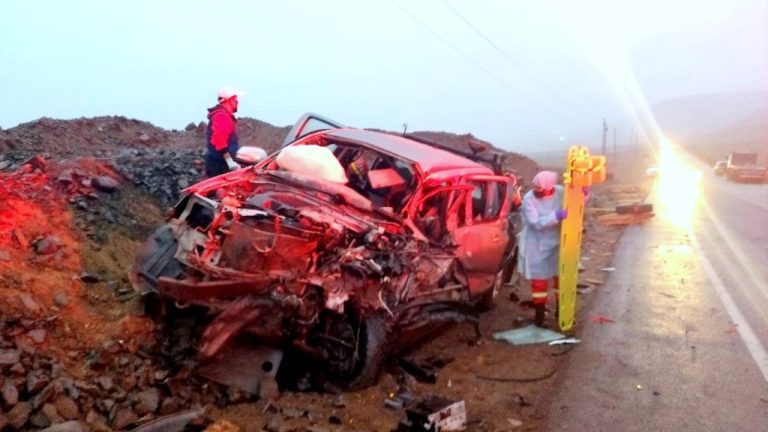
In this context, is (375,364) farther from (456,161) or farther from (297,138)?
(297,138)

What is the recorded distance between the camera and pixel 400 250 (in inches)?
218

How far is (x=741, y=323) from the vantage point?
23.9ft

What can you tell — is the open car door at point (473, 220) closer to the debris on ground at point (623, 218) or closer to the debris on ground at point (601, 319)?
the debris on ground at point (601, 319)

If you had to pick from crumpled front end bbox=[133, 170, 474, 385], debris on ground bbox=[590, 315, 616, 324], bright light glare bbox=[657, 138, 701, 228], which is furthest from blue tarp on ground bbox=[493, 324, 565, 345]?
bright light glare bbox=[657, 138, 701, 228]

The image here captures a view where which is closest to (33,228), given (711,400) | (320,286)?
(320,286)

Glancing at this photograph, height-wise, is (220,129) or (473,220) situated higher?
(220,129)

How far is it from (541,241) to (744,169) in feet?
99.8

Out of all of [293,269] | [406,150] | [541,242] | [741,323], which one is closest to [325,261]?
[293,269]

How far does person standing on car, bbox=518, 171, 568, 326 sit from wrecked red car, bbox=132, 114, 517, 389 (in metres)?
0.65

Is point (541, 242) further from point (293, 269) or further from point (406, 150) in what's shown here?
point (293, 269)

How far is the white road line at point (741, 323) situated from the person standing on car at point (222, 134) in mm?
5964

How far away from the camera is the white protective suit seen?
731cm

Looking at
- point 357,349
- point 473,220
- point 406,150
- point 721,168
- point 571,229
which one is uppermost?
point 406,150

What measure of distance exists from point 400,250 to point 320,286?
90 cm
